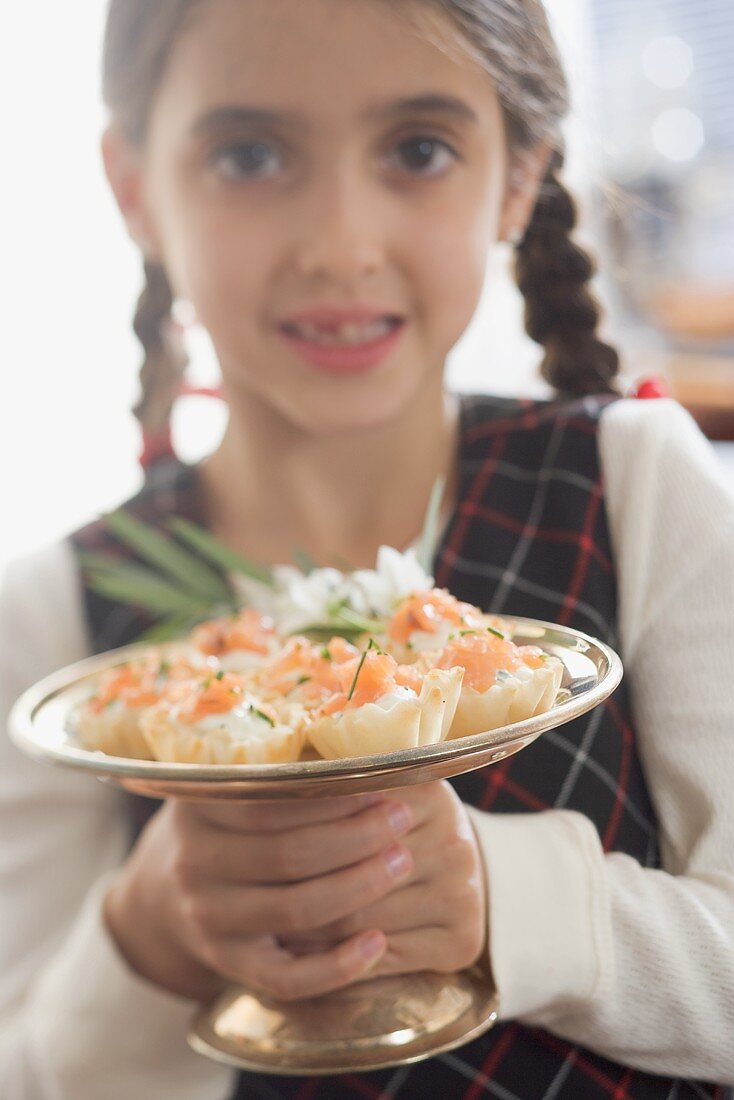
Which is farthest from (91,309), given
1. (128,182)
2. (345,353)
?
(345,353)

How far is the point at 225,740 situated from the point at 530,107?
52 centimetres

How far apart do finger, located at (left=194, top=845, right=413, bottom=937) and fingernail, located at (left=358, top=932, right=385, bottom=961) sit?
0.05 feet

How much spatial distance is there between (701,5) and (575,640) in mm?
2971

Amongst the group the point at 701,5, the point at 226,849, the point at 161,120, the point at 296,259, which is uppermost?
the point at 701,5

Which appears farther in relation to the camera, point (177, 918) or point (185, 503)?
point (185, 503)

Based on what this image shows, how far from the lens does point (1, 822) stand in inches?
37.8

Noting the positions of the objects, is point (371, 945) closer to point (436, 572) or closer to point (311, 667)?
point (311, 667)

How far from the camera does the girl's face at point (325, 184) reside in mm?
728

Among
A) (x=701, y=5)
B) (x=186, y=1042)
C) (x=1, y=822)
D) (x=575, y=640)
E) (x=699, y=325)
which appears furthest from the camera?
(x=701, y=5)

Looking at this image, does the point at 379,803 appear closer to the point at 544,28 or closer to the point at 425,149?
the point at 425,149

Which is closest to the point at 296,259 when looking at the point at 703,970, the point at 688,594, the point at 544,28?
the point at 544,28

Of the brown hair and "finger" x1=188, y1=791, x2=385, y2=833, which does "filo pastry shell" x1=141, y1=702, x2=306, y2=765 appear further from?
the brown hair

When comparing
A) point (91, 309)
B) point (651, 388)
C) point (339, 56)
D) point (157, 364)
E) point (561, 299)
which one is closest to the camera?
point (339, 56)

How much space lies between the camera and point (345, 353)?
800 mm
